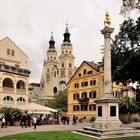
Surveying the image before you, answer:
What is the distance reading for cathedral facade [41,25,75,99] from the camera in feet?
463

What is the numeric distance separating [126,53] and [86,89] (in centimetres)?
3127

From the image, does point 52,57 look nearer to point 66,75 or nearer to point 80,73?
point 66,75

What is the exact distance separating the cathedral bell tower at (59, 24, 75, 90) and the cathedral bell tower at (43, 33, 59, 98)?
207 inches

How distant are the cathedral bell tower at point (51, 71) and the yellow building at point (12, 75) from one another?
8777 centimetres

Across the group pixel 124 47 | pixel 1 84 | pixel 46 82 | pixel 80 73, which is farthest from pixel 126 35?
pixel 46 82

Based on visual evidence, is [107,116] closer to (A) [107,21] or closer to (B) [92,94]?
(A) [107,21]

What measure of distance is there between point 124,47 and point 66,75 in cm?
10327

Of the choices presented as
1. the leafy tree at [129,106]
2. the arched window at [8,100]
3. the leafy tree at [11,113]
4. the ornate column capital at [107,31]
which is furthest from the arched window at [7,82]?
the ornate column capital at [107,31]

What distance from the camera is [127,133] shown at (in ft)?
79.5

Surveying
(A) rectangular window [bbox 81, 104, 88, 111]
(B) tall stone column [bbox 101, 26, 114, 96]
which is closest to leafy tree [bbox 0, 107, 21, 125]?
Result: (B) tall stone column [bbox 101, 26, 114, 96]

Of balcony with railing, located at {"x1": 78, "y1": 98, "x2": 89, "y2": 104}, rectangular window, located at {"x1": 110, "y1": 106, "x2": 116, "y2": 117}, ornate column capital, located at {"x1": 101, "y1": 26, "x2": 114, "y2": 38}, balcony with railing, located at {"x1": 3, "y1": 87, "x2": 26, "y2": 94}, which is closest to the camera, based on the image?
rectangular window, located at {"x1": 110, "y1": 106, "x2": 116, "y2": 117}

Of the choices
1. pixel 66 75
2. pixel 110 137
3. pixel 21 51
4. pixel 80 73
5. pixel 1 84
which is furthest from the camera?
pixel 66 75

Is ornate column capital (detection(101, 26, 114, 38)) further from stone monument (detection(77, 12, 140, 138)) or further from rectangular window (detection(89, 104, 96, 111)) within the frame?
rectangular window (detection(89, 104, 96, 111))

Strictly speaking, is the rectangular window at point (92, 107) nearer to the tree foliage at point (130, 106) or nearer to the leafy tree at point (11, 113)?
the tree foliage at point (130, 106)
